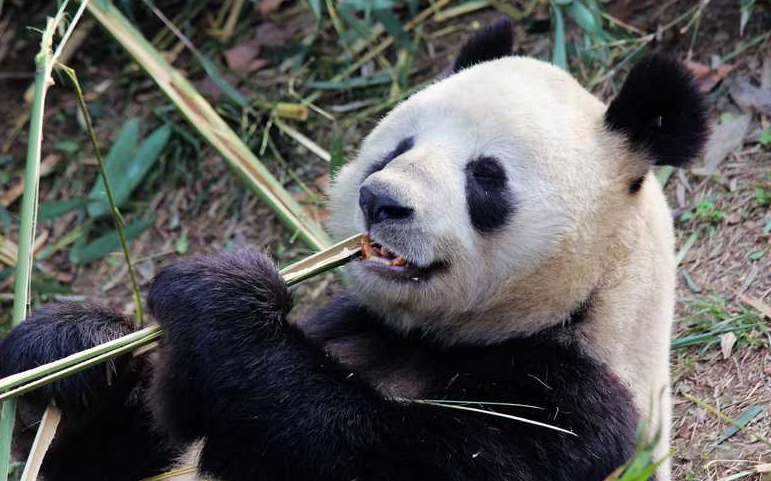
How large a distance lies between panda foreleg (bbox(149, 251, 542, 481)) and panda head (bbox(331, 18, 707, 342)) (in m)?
0.40

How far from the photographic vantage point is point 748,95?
18.6 feet

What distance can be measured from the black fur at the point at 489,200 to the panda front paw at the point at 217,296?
0.69 m

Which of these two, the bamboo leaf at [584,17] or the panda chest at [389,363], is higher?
the panda chest at [389,363]

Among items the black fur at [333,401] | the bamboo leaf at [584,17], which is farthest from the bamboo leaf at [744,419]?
the bamboo leaf at [584,17]

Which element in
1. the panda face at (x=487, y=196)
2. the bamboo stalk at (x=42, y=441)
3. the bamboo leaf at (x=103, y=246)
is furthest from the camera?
the bamboo leaf at (x=103, y=246)

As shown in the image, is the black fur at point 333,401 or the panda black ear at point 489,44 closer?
the black fur at point 333,401

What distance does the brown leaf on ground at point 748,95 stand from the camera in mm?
5602

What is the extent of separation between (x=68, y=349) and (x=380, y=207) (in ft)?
4.26

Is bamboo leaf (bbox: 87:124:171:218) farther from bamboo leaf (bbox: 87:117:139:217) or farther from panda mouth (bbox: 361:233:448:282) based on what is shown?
panda mouth (bbox: 361:233:448:282)

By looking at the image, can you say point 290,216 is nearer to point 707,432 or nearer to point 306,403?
point 306,403

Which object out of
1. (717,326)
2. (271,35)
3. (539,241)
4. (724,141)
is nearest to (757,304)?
(717,326)

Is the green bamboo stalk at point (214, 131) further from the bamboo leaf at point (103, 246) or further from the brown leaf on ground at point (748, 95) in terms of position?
the brown leaf on ground at point (748, 95)

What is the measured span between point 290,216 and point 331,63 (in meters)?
2.10

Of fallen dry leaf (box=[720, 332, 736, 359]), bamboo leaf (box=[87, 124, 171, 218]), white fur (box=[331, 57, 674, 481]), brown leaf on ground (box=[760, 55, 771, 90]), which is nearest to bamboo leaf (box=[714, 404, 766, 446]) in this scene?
fallen dry leaf (box=[720, 332, 736, 359])
